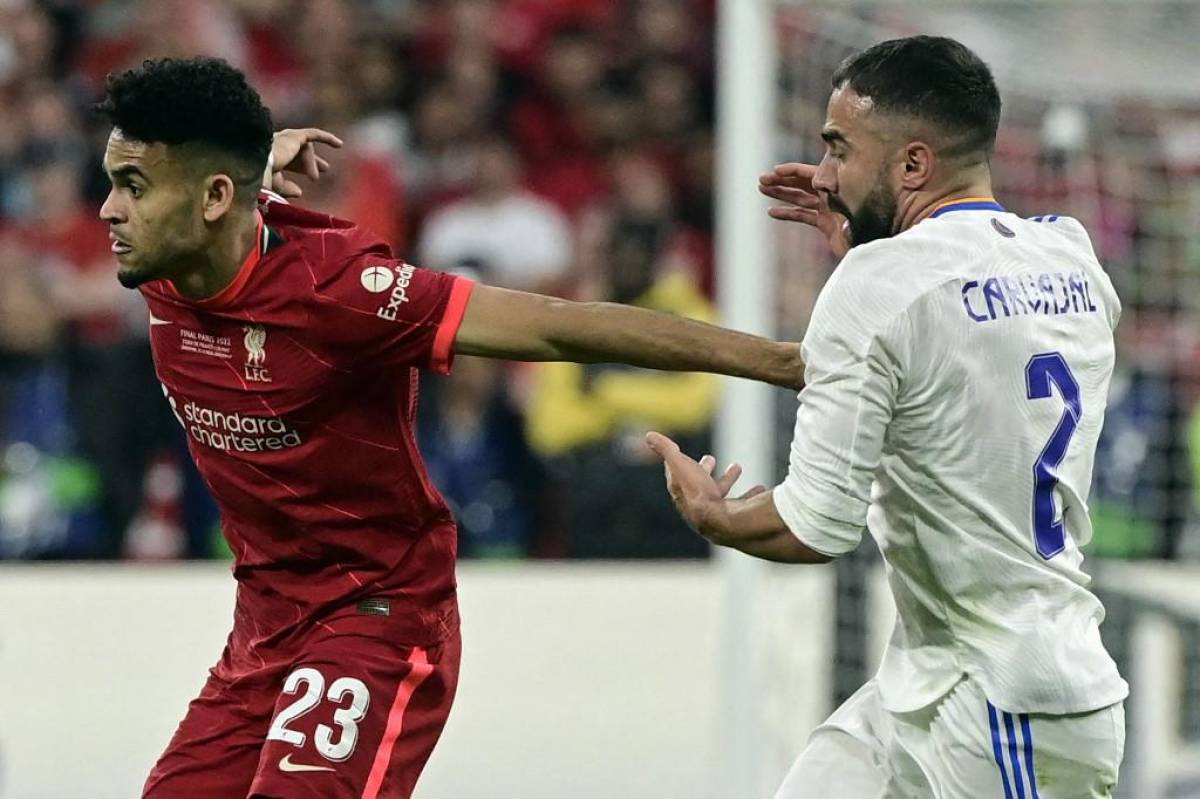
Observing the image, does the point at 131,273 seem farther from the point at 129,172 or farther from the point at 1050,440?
the point at 1050,440

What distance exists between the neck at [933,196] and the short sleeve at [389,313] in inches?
32.3

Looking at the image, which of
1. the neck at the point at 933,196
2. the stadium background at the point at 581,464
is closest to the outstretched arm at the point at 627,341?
the neck at the point at 933,196

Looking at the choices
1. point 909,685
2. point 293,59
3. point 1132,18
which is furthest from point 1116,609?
point 293,59

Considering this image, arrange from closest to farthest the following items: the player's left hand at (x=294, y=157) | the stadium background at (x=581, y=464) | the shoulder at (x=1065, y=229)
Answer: the shoulder at (x=1065, y=229), the player's left hand at (x=294, y=157), the stadium background at (x=581, y=464)

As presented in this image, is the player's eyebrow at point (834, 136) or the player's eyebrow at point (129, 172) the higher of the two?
the player's eyebrow at point (834, 136)

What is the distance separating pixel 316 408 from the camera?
12.2ft

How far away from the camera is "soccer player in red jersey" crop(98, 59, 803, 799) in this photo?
3.60 m

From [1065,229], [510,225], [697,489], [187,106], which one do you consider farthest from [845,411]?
[510,225]

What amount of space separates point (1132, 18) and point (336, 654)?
17.4 feet

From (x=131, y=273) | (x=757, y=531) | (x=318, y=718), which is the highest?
(x=131, y=273)

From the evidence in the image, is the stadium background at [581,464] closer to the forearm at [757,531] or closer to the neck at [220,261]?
the neck at [220,261]

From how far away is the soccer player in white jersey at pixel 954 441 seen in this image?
3.16m

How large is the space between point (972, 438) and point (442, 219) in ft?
23.0

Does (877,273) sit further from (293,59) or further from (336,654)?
(293,59)
